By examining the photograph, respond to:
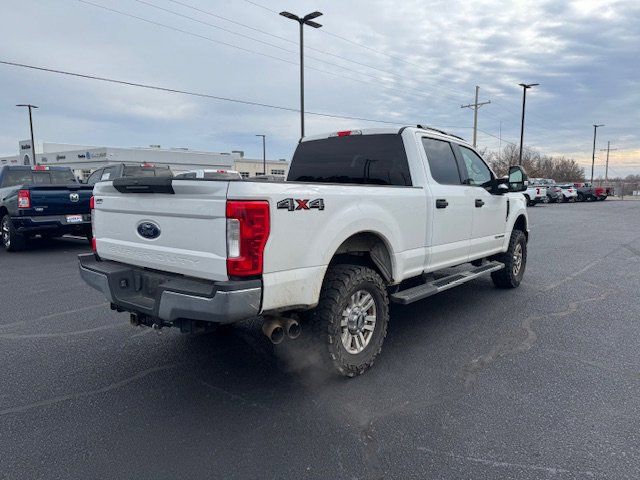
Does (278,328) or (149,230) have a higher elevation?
(149,230)

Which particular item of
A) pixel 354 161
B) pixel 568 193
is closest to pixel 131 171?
pixel 354 161

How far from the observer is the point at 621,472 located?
8.27 feet

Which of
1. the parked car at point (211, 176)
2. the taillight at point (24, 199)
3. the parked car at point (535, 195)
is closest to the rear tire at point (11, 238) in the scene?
the taillight at point (24, 199)

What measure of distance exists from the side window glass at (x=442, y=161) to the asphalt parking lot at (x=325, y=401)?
160 centimetres

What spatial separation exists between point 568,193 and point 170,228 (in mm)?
39848

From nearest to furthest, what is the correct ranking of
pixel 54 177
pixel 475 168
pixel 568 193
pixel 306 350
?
pixel 306 350
pixel 475 168
pixel 54 177
pixel 568 193

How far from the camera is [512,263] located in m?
6.53

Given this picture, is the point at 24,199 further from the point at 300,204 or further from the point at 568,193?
the point at 568,193

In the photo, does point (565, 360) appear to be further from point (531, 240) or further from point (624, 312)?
point (531, 240)

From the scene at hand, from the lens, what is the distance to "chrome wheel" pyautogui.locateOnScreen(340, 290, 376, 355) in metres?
3.63

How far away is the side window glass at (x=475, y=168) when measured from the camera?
5.48 m

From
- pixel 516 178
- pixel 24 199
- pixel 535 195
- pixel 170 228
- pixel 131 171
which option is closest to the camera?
pixel 170 228

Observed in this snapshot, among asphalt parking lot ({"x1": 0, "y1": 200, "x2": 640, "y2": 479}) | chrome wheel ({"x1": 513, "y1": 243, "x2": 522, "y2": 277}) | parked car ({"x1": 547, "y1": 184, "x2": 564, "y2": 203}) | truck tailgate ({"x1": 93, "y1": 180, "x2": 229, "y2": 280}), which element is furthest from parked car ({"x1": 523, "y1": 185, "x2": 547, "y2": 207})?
truck tailgate ({"x1": 93, "y1": 180, "x2": 229, "y2": 280})

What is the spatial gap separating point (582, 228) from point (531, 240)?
15.1 feet
